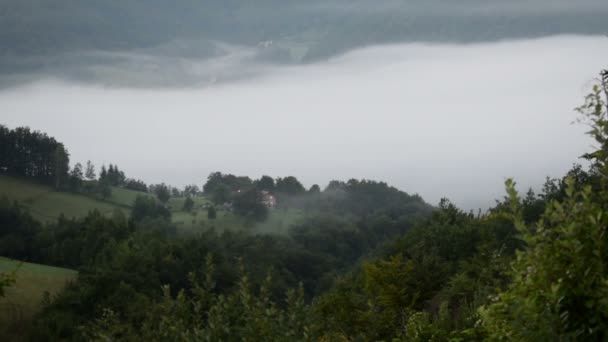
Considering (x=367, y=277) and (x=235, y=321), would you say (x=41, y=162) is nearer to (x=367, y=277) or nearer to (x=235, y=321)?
(x=367, y=277)

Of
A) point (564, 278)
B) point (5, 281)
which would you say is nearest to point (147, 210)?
point (5, 281)

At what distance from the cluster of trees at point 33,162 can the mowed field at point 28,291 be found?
58807 mm

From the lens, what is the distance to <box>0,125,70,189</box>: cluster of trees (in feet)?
385

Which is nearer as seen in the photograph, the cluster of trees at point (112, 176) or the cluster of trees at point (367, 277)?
the cluster of trees at point (367, 277)

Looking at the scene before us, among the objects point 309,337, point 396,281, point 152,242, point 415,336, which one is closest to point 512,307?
point 415,336

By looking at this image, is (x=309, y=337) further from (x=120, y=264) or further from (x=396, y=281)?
(x=120, y=264)

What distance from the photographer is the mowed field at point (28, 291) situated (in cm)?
4309

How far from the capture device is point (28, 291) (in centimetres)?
4969

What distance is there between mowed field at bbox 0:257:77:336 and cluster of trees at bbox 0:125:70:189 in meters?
58.8

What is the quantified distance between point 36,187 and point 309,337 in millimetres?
112093

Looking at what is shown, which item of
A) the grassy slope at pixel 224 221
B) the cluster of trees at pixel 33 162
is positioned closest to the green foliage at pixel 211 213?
the grassy slope at pixel 224 221

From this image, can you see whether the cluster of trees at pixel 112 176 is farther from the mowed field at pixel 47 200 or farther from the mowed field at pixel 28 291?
the mowed field at pixel 28 291

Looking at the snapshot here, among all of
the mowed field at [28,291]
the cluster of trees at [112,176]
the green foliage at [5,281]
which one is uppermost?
the cluster of trees at [112,176]

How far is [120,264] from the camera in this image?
181 ft
